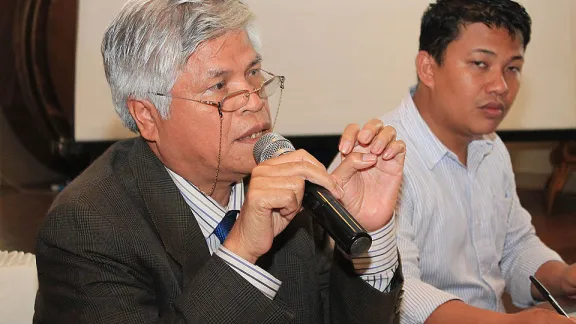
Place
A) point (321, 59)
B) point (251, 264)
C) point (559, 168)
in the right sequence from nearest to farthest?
point (251, 264)
point (321, 59)
point (559, 168)

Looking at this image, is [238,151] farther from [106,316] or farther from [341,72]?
[341,72]

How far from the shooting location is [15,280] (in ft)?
4.95

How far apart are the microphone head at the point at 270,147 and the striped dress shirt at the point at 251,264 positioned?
193 mm

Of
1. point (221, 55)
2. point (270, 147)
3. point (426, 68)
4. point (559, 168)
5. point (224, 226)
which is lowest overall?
point (559, 168)

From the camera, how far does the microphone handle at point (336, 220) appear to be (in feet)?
3.39

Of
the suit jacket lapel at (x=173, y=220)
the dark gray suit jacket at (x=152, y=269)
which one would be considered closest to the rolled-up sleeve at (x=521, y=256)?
the dark gray suit jacket at (x=152, y=269)

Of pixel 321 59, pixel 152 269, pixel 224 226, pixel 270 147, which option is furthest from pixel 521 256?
pixel 321 59

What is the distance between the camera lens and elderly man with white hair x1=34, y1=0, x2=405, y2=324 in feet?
4.12

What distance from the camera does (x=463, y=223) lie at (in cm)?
207

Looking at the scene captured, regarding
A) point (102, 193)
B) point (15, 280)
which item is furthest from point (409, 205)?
point (15, 280)

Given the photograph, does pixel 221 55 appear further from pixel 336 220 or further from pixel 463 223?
pixel 463 223

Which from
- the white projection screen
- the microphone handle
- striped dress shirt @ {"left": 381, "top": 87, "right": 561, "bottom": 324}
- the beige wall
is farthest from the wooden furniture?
the microphone handle

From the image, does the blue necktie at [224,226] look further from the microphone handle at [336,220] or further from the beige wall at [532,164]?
the beige wall at [532,164]

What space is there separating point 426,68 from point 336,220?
1331 millimetres
